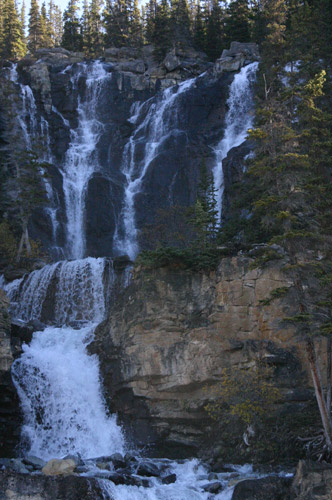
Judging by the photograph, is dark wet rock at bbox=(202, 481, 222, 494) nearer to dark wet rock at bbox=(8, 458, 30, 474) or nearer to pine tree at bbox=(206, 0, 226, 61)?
dark wet rock at bbox=(8, 458, 30, 474)

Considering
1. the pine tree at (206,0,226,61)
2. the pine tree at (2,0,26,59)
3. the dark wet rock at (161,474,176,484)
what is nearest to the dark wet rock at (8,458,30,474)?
the dark wet rock at (161,474,176,484)

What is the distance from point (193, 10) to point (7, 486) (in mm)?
78788

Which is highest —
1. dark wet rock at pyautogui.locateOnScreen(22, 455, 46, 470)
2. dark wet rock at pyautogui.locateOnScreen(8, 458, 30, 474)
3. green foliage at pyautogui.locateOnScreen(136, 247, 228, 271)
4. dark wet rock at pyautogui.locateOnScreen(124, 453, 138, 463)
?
green foliage at pyautogui.locateOnScreen(136, 247, 228, 271)

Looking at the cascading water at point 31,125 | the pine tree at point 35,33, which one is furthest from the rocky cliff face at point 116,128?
the pine tree at point 35,33

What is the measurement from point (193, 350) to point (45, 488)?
867cm

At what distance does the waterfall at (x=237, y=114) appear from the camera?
149 feet

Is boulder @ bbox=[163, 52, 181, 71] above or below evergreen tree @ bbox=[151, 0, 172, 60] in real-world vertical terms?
below

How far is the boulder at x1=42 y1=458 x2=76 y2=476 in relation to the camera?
18156 millimetres

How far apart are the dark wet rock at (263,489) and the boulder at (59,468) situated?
539 cm

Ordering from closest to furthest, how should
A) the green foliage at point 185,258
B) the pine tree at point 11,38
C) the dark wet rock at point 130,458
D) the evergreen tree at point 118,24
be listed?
the dark wet rock at point 130,458, the green foliage at point 185,258, the pine tree at point 11,38, the evergreen tree at point 118,24

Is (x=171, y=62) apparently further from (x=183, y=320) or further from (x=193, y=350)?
(x=193, y=350)

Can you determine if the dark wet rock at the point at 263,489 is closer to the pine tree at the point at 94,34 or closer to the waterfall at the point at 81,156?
the waterfall at the point at 81,156

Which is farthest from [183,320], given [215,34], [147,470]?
[215,34]

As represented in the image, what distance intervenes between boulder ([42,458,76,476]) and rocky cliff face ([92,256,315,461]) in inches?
220
